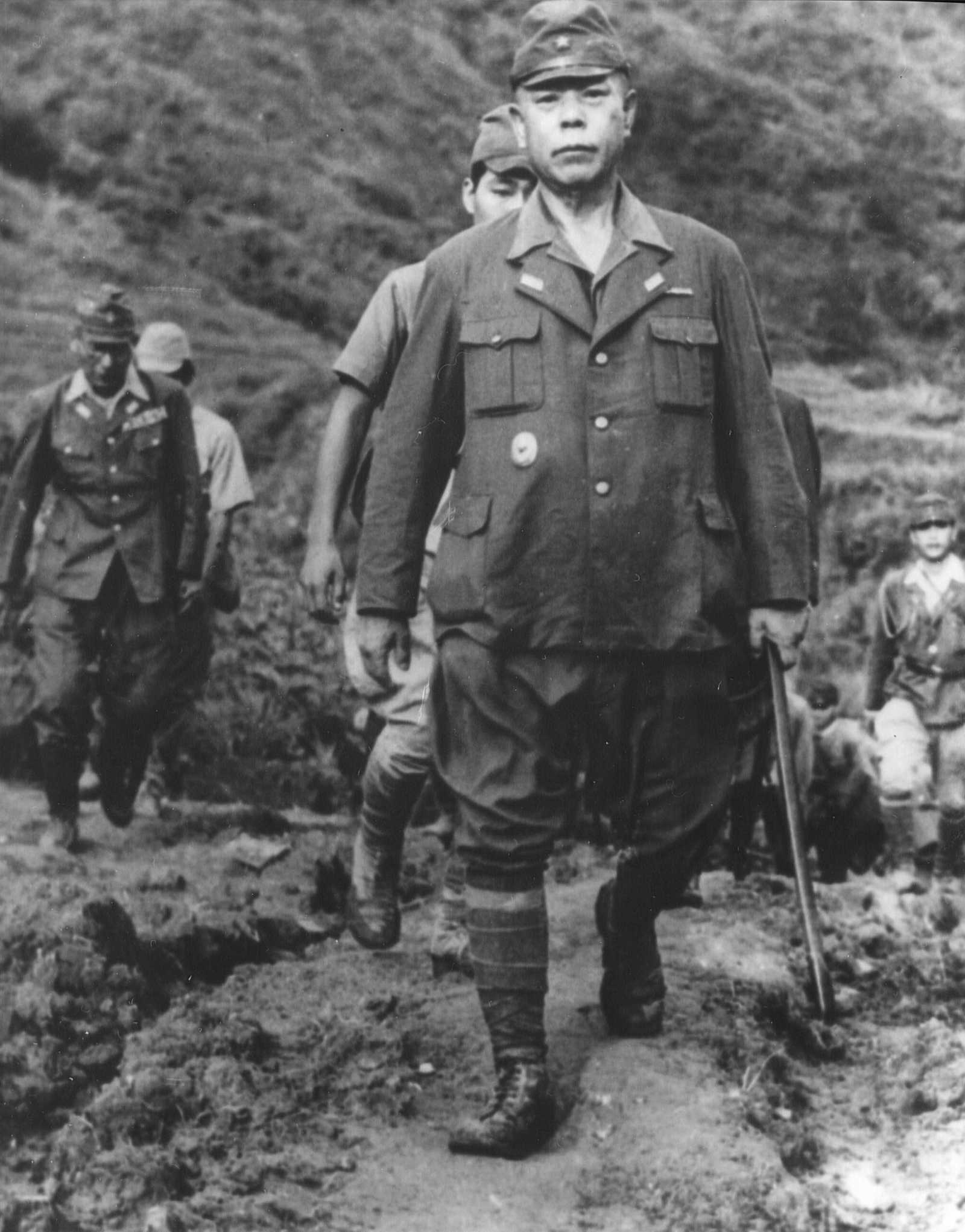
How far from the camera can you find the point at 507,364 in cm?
329

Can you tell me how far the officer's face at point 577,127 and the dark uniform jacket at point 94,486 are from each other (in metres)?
3.51

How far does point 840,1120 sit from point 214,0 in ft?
32.5

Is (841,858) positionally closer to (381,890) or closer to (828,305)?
(381,890)

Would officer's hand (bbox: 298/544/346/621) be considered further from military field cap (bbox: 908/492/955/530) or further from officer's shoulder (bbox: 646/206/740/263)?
military field cap (bbox: 908/492/955/530)

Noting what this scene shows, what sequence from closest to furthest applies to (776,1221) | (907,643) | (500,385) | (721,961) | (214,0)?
(776,1221) → (500,385) → (721,961) → (907,643) → (214,0)

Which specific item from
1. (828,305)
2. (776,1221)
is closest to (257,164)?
(828,305)

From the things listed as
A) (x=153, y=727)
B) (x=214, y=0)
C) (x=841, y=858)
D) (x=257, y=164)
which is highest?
(x=214, y=0)

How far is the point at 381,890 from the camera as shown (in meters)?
4.68

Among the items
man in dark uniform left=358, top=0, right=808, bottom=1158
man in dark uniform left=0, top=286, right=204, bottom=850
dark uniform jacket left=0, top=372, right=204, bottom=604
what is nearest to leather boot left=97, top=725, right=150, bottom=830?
man in dark uniform left=0, top=286, right=204, bottom=850

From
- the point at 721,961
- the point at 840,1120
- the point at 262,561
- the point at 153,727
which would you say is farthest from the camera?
the point at 262,561

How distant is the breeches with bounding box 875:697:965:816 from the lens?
6195 millimetres

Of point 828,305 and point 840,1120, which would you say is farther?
point 828,305

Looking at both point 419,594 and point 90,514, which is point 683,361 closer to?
point 419,594

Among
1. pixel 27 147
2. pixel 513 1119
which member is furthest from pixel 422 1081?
pixel 27 147
